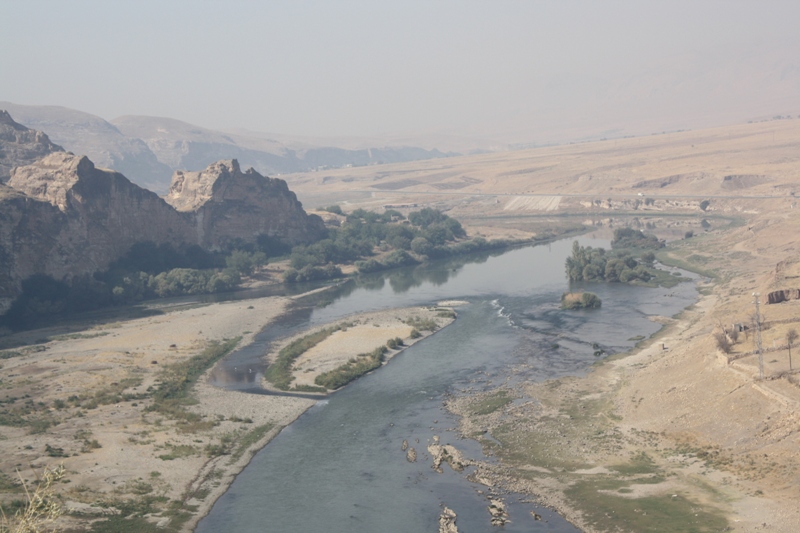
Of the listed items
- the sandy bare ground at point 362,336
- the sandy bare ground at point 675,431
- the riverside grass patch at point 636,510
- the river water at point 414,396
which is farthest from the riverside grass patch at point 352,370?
the riverside grass patch at point 636,510

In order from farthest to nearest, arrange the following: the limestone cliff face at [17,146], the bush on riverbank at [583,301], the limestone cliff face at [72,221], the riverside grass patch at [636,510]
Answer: the limestone cliff face at [17,146], the limestone cliff face at [72,221], the bush on riverbank at [583,301], the riverside grass patch at [636,510]

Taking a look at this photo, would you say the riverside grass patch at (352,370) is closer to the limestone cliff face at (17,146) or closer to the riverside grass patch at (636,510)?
the riverside grass patch at (636,510)

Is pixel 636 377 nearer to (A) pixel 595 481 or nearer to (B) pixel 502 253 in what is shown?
(A) pixel 595 481

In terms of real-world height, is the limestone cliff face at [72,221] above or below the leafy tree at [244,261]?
above

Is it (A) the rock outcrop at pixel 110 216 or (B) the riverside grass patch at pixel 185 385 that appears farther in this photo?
(A) the rock outcrop at pixel 110 216

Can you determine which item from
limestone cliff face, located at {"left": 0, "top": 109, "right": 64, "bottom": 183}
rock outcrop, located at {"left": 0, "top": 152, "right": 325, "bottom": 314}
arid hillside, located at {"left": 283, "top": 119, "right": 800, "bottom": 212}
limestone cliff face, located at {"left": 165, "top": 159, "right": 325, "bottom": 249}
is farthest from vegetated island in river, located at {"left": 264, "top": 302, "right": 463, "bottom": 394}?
arid hillside, located at {"left": 283, "top": 119, "right": 800, "bottom": 212}

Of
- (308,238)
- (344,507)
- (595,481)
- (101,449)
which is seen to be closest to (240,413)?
(101,449)

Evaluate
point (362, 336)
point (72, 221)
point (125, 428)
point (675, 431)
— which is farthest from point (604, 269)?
point (125, 428)
